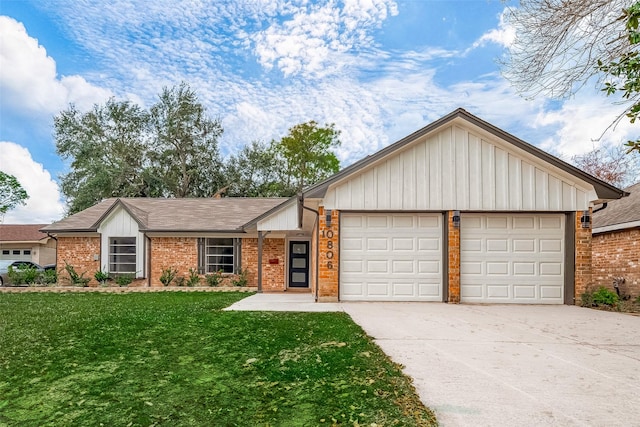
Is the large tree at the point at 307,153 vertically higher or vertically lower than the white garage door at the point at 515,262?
higher

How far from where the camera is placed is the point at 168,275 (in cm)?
1691

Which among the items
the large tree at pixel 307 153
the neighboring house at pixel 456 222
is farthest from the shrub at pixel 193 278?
the large tree at pixel 307 153

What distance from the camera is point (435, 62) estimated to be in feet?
58.5

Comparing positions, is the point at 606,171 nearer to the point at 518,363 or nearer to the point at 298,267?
the point at 298,267

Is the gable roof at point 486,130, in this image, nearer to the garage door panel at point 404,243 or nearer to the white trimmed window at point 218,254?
the garage door panel at point 404,243

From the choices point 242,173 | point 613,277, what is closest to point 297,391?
point 613,277

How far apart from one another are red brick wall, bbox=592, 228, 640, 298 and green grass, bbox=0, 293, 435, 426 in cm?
1020

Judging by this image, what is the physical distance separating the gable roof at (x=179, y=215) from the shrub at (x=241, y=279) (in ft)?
5.40

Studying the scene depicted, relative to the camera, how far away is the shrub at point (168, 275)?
55.1 feet

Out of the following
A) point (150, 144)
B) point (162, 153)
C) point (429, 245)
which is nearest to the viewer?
point (429, 245)

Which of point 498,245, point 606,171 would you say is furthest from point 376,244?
point 606,171

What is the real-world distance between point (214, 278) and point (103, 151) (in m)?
20.1

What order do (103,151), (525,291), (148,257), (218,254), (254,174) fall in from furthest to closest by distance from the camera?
(254,174) < (103,151) < (218,254) < (148,257) < (525,291)

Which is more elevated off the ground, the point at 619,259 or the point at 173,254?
the point at 619,259
